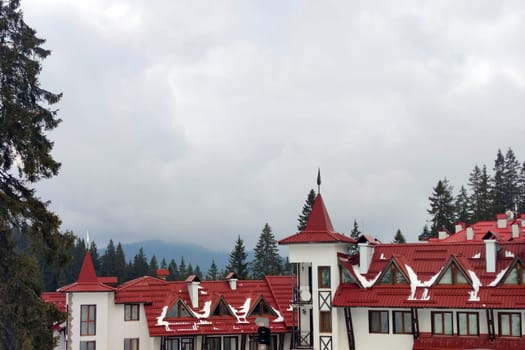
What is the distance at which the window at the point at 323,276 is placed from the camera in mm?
39778

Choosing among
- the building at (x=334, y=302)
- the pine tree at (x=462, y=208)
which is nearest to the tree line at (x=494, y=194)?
the pine tree at (x=462, y=208)

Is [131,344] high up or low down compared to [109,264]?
down

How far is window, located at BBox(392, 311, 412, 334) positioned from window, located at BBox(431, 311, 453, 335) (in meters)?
1.36

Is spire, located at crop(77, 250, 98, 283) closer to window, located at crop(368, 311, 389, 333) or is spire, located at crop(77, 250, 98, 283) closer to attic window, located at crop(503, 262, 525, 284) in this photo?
window, located at crop(368, 311, 389, 333)

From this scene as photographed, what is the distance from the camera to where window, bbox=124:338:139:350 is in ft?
143

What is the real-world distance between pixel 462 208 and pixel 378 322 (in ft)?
175

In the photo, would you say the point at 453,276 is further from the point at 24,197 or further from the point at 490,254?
the point at 24,197

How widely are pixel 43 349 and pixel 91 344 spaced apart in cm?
2196

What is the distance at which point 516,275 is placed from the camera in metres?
36.1

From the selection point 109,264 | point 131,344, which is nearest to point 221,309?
point 131,344

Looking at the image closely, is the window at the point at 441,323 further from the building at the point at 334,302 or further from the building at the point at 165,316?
the building at the point at 165,316

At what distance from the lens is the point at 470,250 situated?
128 ft

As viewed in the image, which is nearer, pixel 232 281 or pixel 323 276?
pixel 323 276

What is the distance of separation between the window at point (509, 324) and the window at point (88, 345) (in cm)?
2451
